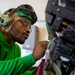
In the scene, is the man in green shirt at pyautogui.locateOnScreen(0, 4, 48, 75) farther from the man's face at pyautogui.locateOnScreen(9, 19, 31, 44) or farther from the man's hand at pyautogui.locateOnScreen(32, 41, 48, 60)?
the man's hand at pyautogui.locateOnScreen(32, 41, 48, 60)

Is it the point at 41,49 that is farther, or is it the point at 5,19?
the point at 5,19

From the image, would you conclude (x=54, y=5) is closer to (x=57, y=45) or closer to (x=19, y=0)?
(x=57, y=45)

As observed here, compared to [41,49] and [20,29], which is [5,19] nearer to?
[20,29]

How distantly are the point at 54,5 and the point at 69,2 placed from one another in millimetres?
58

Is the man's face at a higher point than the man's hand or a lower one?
lower

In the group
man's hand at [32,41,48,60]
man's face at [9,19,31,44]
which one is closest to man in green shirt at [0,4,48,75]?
man's face at [9,19,31,44]

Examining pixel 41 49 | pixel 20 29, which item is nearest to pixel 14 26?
pixel 20 29

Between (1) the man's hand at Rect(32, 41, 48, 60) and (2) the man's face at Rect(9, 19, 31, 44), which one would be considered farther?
(2) the man's face at Rect(9, 19, 31, 44)

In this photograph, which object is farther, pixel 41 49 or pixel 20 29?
pixel 20 29

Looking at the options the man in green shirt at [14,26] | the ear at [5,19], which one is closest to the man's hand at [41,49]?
the man in green shirt at [14,26]

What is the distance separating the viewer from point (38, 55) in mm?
939

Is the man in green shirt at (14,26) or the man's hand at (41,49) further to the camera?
the man in green shirt at (14,26)

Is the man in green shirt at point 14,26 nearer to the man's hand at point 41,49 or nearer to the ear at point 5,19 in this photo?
the ear at point 5,19

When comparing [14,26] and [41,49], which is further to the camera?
[14,26]
